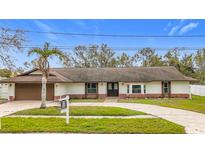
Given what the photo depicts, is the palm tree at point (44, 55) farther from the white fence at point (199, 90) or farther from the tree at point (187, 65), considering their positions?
the tree at point (187, 65)

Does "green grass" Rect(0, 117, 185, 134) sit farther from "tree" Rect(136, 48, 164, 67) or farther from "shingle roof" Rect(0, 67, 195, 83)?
"tree" Rect(136, 48, 164, 67)

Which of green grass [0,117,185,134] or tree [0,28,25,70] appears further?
tree [0,28,25,70]

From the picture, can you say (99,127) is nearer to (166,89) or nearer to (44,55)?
(44,55)

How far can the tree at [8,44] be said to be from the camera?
11.4 meters

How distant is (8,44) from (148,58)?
22.2 m

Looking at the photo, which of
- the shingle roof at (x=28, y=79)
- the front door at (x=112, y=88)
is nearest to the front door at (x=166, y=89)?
the front door at (x=112, y=88)

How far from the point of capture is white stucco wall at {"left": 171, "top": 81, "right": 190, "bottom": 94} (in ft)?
80.5

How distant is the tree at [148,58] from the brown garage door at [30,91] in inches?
501

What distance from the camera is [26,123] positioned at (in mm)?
9406

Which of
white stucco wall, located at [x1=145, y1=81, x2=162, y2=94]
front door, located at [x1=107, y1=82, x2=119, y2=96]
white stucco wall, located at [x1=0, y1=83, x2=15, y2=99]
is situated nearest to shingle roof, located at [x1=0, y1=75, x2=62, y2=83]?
white stucco wall, located at [x1=0, y1=83, x2=15, y2=99]

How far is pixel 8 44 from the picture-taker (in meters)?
11.7

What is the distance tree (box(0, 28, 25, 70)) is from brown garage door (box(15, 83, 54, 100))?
33.5ft
